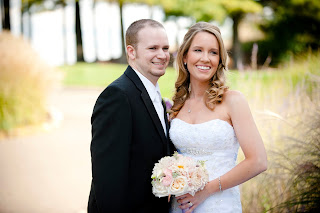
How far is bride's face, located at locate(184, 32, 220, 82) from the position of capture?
3.19 m

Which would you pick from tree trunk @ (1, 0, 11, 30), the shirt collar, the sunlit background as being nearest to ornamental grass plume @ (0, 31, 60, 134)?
the sunlit background

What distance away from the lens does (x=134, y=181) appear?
2.80 meters

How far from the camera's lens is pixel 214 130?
2.99 meters

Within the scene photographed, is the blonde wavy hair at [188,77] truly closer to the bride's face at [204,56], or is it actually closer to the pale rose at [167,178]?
the bride's face at [204,56]

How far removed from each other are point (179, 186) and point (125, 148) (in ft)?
1.71

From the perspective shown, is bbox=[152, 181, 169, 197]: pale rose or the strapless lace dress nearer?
bbox=[152, 181, 169, 197]: pale rose

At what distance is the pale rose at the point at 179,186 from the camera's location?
257 centimetres

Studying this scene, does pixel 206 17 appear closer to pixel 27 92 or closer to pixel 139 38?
pixel 27 92

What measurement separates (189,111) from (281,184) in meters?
1.69

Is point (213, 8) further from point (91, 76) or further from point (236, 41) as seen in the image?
point (91, 76)

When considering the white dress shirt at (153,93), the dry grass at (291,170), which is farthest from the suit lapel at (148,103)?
the dry grass at (291,170)

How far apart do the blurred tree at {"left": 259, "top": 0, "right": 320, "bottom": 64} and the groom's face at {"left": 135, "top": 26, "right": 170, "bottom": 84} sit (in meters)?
23.6

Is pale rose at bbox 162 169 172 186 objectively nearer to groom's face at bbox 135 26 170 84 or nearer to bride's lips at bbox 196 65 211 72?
groom's face at bbox 135 26 170 84

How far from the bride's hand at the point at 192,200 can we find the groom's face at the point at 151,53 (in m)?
1.12
